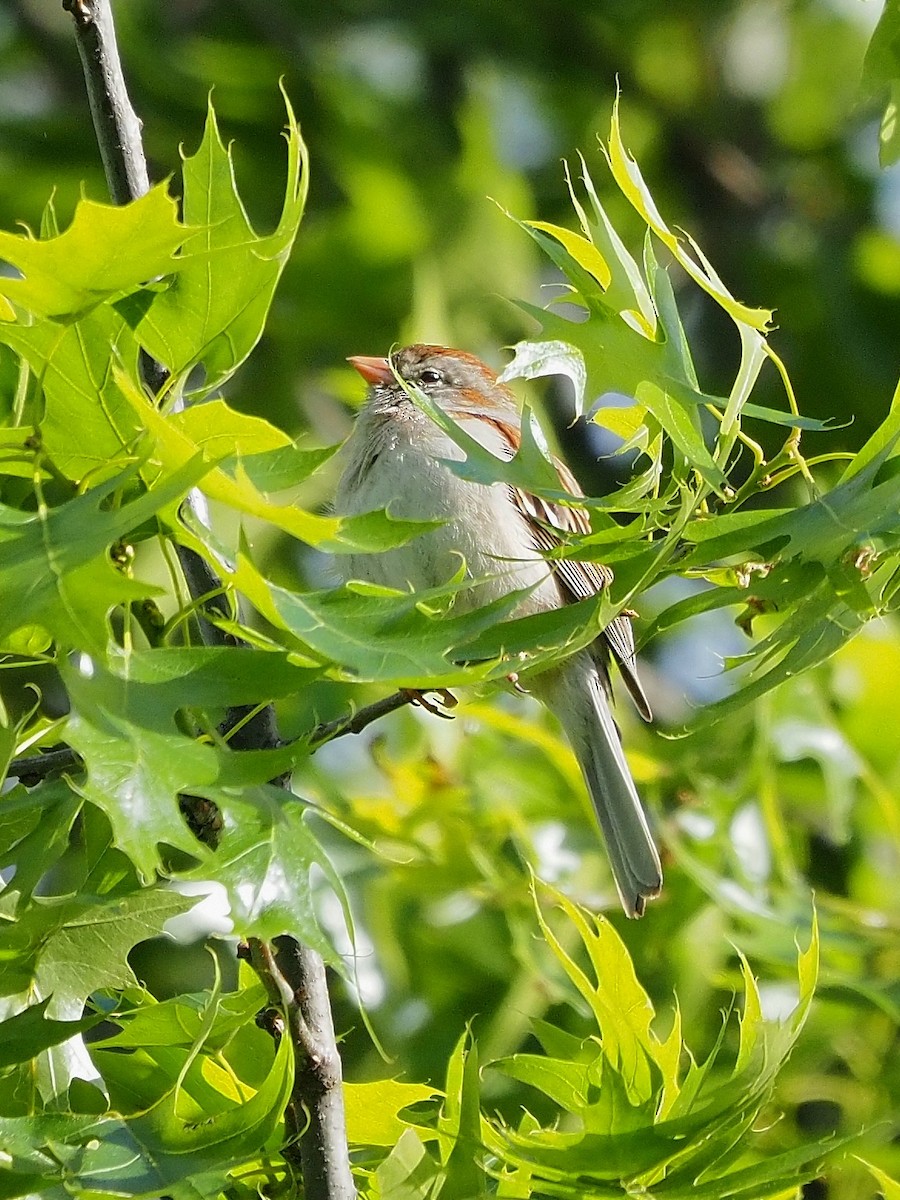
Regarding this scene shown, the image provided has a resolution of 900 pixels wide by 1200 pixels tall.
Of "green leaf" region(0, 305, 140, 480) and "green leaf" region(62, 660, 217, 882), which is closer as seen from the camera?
"green leaf" region(62, 660, 217, 882)

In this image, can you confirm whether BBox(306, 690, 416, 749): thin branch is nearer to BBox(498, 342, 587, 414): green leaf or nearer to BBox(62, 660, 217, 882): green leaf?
BBox(62, 660, 217, 882): green leaf

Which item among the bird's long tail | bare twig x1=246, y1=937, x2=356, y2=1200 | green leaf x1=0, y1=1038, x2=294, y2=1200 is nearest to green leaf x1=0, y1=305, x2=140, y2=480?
bare twig x1=246, y1=937, x2=356, y2=1200

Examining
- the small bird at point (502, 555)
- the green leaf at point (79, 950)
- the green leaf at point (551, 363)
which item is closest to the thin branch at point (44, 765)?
the green leaf at point (79, 950)

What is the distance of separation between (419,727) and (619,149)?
8.91 feet

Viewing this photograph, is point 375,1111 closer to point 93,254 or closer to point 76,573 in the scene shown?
point 76,573

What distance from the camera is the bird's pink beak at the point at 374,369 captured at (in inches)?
160

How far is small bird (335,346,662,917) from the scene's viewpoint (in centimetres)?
346

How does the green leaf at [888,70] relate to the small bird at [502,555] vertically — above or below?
above

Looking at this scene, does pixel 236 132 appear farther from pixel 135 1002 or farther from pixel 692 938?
pixel 135 1002

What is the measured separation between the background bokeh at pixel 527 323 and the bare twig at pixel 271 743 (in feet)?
5.61

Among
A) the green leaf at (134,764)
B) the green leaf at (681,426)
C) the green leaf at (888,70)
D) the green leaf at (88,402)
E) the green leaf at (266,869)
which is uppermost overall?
the green leaf at (888,70)

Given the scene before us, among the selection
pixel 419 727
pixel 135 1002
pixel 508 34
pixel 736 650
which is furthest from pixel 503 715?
pixel 508 34

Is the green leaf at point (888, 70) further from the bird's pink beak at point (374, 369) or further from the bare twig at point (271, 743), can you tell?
the bird's pink beak at point (374, 369)

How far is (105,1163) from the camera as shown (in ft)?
6.43
